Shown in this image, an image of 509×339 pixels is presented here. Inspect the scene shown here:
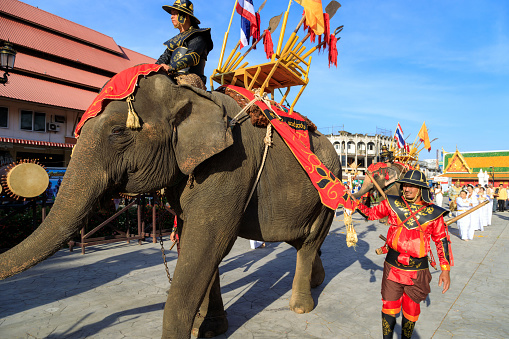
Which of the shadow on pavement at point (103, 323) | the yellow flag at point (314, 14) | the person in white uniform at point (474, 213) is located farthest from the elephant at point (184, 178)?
the person in white uniform at point (474, 213)

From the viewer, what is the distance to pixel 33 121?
63.7 ft

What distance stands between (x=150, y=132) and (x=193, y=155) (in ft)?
1.16

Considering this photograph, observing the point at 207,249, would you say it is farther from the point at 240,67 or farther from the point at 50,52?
the point at 50,52

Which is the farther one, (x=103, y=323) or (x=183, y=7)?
(x=103, y=323)

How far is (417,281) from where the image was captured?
291 cm

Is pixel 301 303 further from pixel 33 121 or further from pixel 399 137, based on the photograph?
pixel 33 121

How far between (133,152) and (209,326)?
2049 mm

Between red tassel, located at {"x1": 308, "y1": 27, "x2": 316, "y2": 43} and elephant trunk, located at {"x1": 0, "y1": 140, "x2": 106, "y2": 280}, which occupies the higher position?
red tassel, located at {"x1": 308, "y1": 27, "x2": 316, "y2": 43}

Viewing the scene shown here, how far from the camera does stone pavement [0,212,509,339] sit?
3.57m

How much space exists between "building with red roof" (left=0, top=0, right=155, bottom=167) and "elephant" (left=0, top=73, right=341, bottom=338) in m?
18.2

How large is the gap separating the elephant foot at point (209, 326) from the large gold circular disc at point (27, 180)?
4245 mm

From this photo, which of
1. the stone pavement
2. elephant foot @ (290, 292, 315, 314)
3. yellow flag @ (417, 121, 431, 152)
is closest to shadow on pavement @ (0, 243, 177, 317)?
the stone pavement

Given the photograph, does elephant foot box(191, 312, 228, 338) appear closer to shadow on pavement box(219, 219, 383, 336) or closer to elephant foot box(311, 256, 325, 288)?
shadow on pavement box(219, 219, 383, 336)

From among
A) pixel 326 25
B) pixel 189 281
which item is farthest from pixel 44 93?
pixel 189 281
